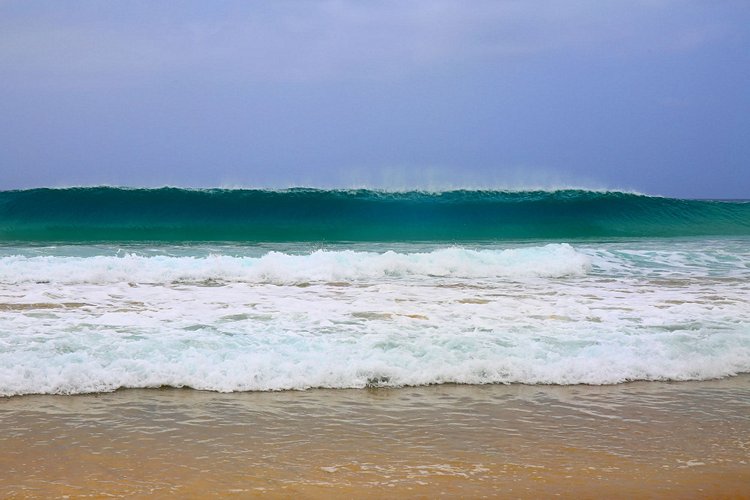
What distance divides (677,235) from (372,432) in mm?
14615

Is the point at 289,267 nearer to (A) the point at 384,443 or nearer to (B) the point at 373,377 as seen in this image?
(B) the point at 373,377

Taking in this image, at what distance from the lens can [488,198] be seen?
1881cm

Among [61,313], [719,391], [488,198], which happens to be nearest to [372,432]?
[719,391]

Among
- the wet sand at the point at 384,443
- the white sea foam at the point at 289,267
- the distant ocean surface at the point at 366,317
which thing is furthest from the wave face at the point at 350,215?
the wet sand at the point at 384,443

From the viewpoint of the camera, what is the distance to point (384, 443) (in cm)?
300

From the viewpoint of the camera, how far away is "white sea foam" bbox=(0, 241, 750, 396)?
405cm

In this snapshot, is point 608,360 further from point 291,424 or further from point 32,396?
point 32,396

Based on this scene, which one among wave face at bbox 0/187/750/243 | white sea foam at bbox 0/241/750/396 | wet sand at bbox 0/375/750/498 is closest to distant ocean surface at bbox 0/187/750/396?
white sea foam at bbox 0/241/750/396

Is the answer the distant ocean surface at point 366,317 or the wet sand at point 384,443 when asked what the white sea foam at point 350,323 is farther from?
the wet sand at point 384,443

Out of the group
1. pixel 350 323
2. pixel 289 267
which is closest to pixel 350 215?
pixel 289 267

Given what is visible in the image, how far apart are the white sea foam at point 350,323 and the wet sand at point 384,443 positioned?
23 cm

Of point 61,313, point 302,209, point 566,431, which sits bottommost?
point 566,431

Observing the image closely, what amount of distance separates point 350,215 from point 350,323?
12307 millimetres

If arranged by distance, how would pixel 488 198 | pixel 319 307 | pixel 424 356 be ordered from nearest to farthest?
1. pixel 424 356
2. pixel 319 307
3. pixel 488 198
